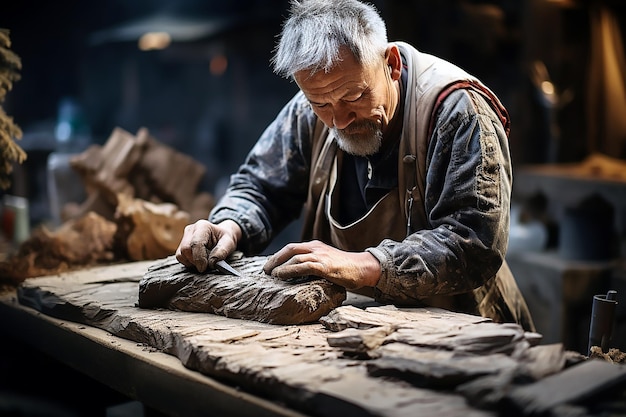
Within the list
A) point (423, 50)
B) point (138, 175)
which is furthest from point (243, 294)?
point (423, 50)

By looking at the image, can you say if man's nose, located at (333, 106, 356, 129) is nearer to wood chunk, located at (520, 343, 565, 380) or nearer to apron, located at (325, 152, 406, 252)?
apron, located at (325, 152, 406, 252)

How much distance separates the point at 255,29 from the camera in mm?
9773

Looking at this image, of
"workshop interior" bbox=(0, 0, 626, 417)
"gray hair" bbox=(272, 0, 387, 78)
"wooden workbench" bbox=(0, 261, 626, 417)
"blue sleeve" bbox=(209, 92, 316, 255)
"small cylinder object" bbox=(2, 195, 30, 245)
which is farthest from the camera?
"workshop interior" bbox=(0, 0, 626, 417)

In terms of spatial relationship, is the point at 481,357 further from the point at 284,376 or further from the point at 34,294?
the point at 34,294

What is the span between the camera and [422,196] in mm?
3117

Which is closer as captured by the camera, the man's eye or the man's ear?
the man's eye

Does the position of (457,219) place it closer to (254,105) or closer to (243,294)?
(243,294)

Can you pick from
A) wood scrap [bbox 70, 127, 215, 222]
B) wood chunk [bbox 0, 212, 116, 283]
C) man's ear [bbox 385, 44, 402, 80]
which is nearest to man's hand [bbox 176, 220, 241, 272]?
man's ear [bbox 385, 44, 402, 80]

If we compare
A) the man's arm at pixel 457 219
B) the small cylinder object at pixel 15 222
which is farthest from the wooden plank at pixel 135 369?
the small cylinder object at pixel 15 222

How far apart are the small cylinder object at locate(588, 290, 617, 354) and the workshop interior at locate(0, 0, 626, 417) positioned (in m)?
1.54

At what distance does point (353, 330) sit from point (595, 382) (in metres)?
0.76

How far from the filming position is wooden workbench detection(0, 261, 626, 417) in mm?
2092

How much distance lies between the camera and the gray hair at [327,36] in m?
2.91

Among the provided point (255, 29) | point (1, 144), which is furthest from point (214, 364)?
point (255, 29)
